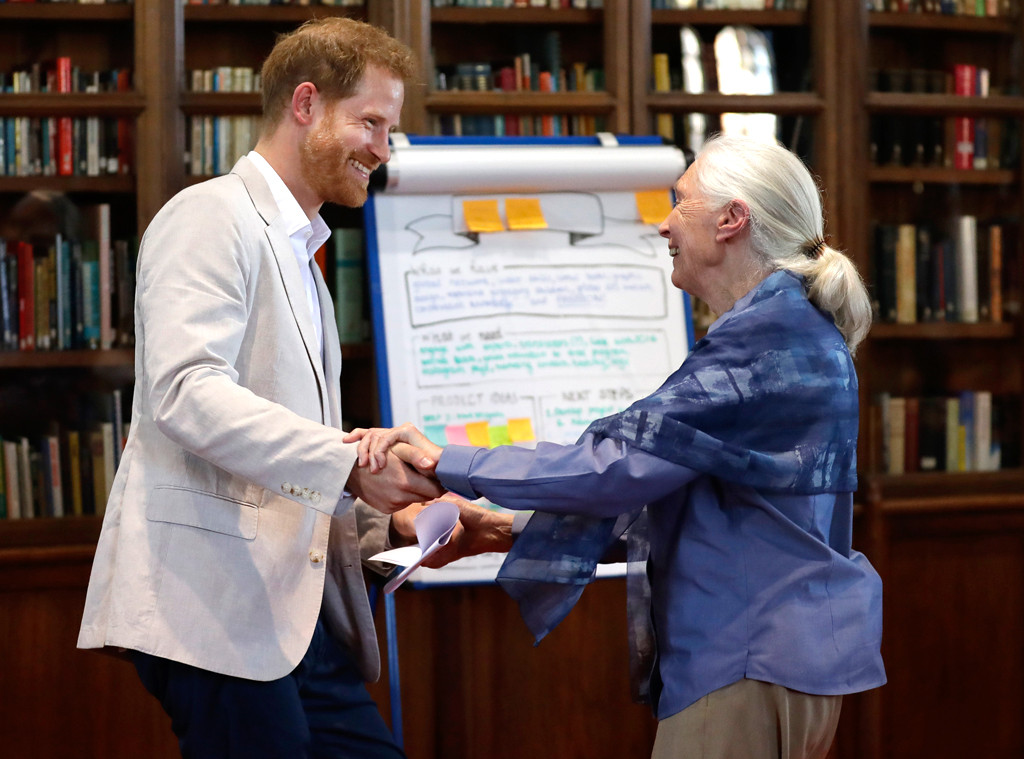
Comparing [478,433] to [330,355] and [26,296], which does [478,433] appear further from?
[26,296]

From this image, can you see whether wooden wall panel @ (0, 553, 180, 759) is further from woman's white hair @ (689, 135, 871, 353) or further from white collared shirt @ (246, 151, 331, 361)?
woman's white hair @ (689, 135, 871, 353)

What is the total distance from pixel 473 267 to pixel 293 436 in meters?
1.25

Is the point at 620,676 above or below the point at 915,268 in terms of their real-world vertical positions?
below

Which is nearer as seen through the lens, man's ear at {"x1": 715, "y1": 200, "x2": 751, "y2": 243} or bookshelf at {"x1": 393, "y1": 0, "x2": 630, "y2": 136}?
man's ear at {"x1": 715, "y1": 200, "x2": 751, "y2": 243}

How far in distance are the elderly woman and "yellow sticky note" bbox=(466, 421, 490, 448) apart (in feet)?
3.31

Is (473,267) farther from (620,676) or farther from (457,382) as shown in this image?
(620,676)

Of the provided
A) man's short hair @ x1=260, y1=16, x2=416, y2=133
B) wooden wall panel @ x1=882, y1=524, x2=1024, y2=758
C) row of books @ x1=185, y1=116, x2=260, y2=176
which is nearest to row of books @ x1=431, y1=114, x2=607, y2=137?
row of books @ x1=185, y1=116, x2=260, y2=176

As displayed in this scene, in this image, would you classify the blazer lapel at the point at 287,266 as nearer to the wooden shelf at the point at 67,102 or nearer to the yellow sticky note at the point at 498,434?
the yellow sticky note at the point at 498,434

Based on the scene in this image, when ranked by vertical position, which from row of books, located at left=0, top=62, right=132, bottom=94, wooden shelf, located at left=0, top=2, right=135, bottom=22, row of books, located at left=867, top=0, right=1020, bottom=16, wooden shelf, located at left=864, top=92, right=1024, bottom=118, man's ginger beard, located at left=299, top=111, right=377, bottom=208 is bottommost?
man's ginger beard, located at left=299, top=111, right=377, bottom=208

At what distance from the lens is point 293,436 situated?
150cm

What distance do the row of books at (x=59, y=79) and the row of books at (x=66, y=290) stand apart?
0.34 m

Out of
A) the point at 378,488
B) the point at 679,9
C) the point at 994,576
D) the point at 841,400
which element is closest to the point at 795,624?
the point at 841,400

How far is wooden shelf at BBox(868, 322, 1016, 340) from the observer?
10.7 feet

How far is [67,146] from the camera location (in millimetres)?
2895
